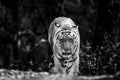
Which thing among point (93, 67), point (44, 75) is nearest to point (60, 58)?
point (93, 67)

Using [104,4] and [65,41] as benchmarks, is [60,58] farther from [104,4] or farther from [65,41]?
[104,4]

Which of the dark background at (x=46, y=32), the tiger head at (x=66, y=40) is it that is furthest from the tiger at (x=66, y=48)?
the dark background at (x=46, y=32)

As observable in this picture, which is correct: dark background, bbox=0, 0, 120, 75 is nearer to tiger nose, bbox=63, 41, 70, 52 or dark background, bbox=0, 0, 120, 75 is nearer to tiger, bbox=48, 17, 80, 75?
tiger, bbox=48, 17, 80, 75

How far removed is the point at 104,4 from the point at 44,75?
661 cm

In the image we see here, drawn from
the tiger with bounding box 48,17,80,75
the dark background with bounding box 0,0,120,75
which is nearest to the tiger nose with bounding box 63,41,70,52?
the tiger with bounding box 48,17,80,75

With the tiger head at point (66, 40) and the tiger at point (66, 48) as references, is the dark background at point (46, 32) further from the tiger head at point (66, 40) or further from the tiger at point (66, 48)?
the tiger head at point (66, 40)

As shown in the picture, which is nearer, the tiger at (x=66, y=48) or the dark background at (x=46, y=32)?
the tiger at (x=66, y=48)

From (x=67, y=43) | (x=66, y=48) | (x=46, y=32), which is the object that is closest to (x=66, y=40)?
(x=67, y=43)

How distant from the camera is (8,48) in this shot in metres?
16.8

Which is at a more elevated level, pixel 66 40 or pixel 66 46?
pixel 66 40

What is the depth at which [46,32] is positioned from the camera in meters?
14.2

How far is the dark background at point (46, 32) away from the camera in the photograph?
30.1 ft

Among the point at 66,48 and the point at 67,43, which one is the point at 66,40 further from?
the point at 66,48

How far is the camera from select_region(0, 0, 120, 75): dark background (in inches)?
362
